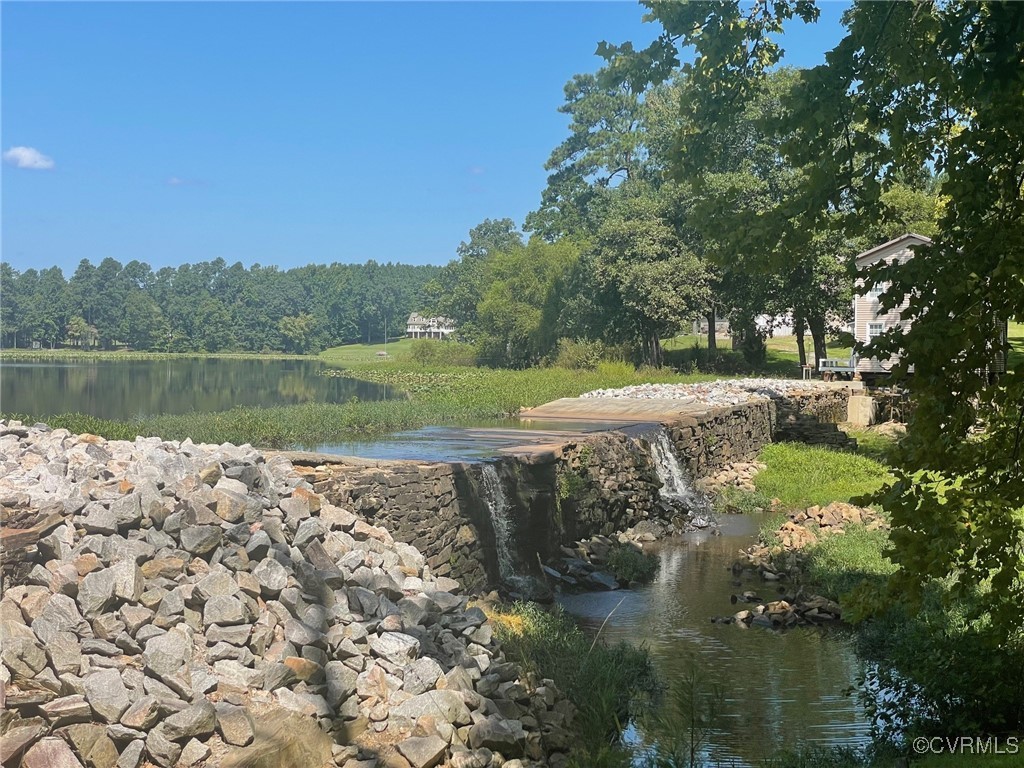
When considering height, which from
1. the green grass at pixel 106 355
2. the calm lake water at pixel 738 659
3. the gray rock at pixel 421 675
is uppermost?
the green grass at pixel 106 355

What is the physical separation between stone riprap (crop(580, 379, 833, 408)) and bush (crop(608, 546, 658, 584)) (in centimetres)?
974

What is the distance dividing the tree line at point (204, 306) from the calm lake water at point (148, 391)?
50.3 ft

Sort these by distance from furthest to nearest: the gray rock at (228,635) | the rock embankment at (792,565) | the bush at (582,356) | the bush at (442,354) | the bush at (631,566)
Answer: the bush at (442,354) < the bush at (582,356) < the bush at (631,566) < the rock embankment at (792,565) < the gray rock at (228,635)

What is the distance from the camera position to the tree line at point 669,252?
6727mm

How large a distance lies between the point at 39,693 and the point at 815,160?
5.76m

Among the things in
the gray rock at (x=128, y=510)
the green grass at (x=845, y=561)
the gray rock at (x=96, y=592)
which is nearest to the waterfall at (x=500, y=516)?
the green grass at (x=845, y=561)

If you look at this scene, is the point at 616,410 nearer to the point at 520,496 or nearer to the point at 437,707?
the point at 520,496

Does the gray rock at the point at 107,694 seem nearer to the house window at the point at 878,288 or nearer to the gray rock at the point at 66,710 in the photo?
the gray rock at the point at 66,710

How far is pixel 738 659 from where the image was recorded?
959 centimetres

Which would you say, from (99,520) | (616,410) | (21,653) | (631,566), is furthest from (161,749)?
(616,410)

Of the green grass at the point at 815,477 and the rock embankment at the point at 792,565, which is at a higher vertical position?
the green grass at the point at 815,477

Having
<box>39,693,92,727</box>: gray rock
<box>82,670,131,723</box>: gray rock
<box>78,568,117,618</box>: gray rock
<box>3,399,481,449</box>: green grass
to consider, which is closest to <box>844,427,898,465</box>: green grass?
<box>3,399,481,449</box>: green grass

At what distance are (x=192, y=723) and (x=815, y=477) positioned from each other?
1624 centimetres

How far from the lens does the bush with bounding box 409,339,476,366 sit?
189 feet
